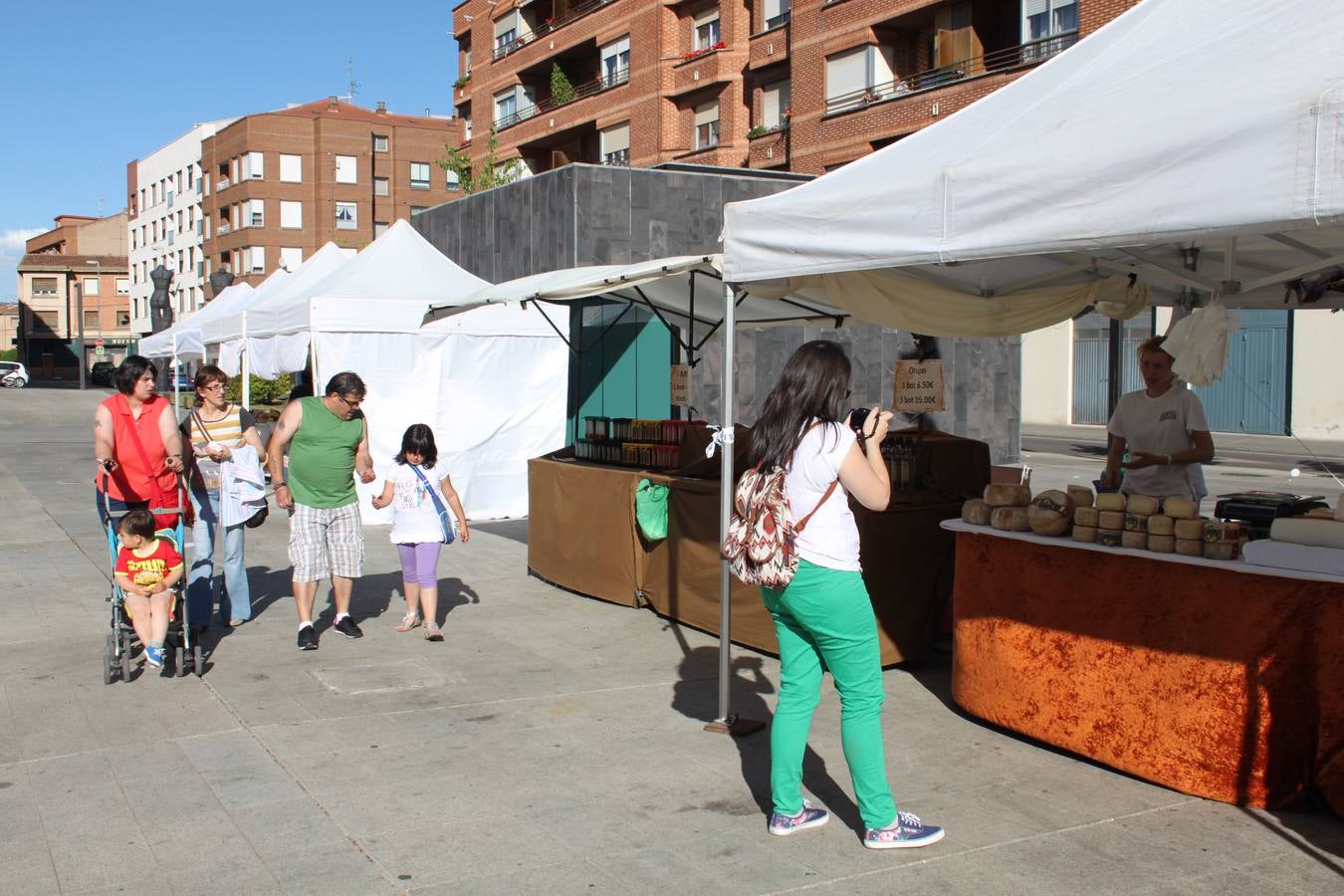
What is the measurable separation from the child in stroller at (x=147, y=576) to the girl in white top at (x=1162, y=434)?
5193 millimetres

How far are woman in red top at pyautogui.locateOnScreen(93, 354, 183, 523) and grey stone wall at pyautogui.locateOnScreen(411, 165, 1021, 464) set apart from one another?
861 cm

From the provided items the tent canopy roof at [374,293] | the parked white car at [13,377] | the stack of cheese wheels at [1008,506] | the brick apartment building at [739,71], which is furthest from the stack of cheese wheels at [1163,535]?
the parked white car at [13,377]

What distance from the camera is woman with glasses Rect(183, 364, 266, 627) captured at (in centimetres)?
755

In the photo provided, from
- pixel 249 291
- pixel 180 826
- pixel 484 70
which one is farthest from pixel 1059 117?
pixel 484 70

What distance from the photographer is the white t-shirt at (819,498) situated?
13.2 ft

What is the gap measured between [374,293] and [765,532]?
9.51 metres

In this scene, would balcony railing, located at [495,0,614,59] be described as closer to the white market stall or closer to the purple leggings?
the white market stall

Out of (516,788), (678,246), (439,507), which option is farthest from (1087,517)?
(678,246)

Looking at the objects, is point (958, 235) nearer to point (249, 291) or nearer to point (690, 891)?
point (690, 891)

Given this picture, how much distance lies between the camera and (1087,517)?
5.05m

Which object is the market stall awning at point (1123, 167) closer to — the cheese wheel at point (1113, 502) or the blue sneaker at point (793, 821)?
the cheese wheel at point (1113, 502)

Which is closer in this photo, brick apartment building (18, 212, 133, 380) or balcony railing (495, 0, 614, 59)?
balcony railing (495, 0, 614, 59)

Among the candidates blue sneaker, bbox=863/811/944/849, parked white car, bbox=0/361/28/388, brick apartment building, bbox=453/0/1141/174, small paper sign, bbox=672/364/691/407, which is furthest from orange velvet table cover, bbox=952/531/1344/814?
parked white car, bbox=0/361/28/388

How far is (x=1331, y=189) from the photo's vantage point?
343 centimetres
